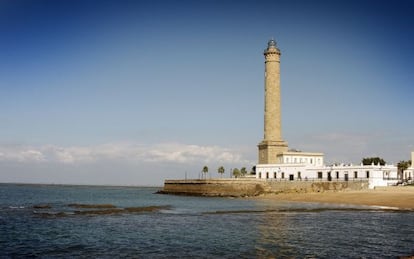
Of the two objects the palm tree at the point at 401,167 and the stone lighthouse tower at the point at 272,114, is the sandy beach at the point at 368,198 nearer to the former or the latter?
the palm tree at the point at 401,167

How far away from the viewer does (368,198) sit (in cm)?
5791

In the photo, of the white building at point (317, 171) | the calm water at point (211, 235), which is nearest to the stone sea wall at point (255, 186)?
the white building at point (317, 171)

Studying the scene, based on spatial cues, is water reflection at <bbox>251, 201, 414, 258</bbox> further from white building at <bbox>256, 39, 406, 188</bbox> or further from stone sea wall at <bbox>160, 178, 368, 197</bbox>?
white building at <bbox>256, 39, 406, 188</bbox>

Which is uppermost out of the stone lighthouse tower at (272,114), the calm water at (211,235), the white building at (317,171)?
the stone lighthouse tower at (272,114)

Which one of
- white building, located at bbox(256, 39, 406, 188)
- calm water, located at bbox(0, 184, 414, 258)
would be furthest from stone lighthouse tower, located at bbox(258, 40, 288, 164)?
calm water, located at bbox(0, 184, 414, 258)

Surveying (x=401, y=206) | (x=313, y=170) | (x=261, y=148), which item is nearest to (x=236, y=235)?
(x=401, y=206)

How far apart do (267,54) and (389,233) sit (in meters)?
63.5

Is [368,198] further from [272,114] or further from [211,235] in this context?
[211,235]

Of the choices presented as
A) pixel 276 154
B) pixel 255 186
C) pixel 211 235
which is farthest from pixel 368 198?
pixel 211 235

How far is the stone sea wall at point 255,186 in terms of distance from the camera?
7144 centimetres

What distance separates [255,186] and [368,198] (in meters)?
23.1

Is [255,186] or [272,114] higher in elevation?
[272,114]

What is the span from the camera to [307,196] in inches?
2623

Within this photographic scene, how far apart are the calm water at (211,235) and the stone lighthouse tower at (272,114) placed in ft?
146
